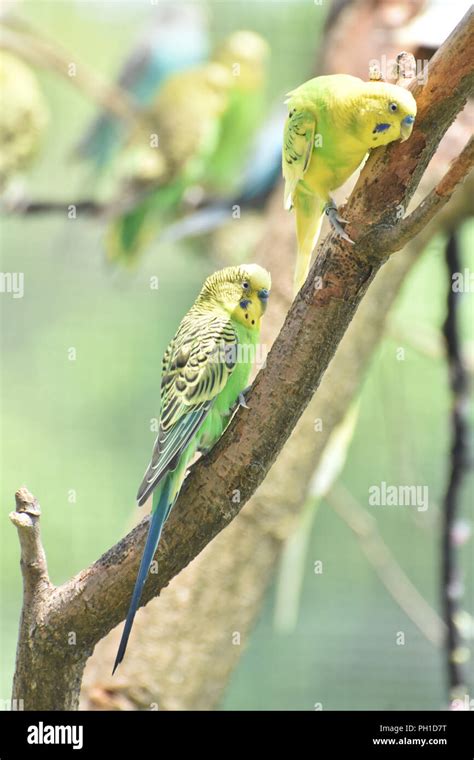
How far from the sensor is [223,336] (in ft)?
3.36

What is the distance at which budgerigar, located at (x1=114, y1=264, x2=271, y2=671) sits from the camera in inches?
36.9

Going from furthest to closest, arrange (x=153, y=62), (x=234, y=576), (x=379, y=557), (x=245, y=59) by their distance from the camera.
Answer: (x=153, y=62)
(x=245, y=59)
(x=379, y=557)
(x=234, y=576)

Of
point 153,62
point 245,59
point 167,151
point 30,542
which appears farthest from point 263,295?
point 153,62

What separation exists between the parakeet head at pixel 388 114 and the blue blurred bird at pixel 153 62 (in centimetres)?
182

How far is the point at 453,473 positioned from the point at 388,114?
1.08m

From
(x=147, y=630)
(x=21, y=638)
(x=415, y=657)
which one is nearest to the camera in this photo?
(x=21, y=638)

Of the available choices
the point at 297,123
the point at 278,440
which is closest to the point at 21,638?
the point at 278,440

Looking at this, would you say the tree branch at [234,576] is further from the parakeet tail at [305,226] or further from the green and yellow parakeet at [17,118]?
the green and yellow parakeet at [17,118]

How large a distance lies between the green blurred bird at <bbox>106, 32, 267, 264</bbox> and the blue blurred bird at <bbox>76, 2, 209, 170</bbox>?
195 mm

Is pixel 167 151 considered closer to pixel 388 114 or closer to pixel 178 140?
pixel 178 140

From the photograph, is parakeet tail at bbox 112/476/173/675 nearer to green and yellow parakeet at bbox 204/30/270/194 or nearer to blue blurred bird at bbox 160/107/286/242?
blue blurred bird at bbox 160/107/286/242

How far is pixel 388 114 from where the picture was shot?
86 centimetres

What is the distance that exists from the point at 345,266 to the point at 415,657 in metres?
1.91
